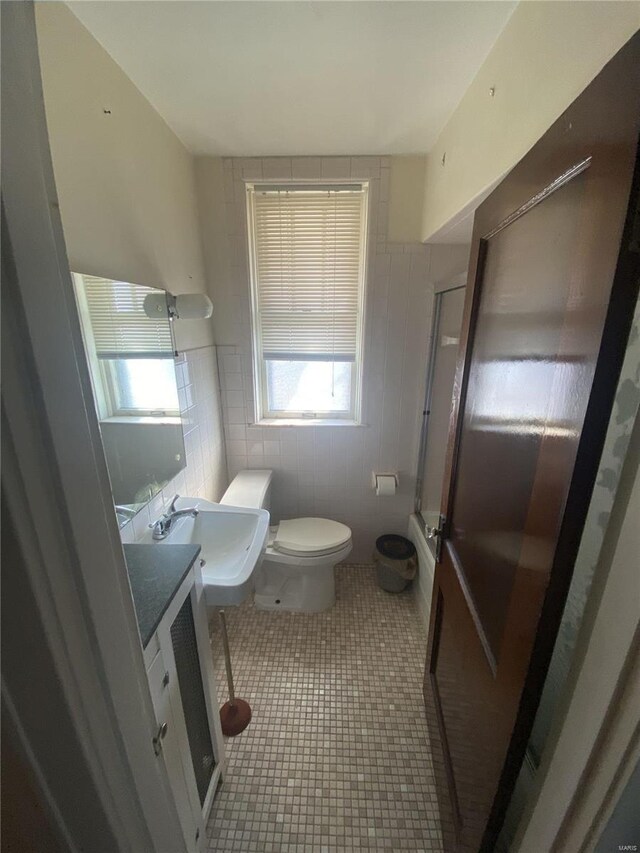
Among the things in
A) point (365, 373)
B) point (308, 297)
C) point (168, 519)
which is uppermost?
point (308, 297)

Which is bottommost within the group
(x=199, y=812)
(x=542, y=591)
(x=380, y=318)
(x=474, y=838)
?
(x=199, y=812)

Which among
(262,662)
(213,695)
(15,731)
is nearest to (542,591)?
(15,731)

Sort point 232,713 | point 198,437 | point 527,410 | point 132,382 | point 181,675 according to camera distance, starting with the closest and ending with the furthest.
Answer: point 527,410 < point 181,675 < point 132,382 < point 232,713 < point 198,437

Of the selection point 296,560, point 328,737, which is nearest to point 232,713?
point 328,737

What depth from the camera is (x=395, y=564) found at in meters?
2.14

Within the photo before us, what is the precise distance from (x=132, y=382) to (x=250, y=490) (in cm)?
105

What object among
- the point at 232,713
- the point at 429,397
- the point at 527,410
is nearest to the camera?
the point at 527,410

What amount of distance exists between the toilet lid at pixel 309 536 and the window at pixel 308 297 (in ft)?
2.29

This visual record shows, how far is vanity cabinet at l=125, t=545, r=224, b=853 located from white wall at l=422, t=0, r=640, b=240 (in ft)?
4.55

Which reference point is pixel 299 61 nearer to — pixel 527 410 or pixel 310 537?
pixel 527 410

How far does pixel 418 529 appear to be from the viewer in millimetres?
2215

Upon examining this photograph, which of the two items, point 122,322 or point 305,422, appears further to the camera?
point 305,422

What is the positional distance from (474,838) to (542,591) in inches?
31.4

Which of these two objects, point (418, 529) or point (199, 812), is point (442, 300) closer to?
point (418, 529)
